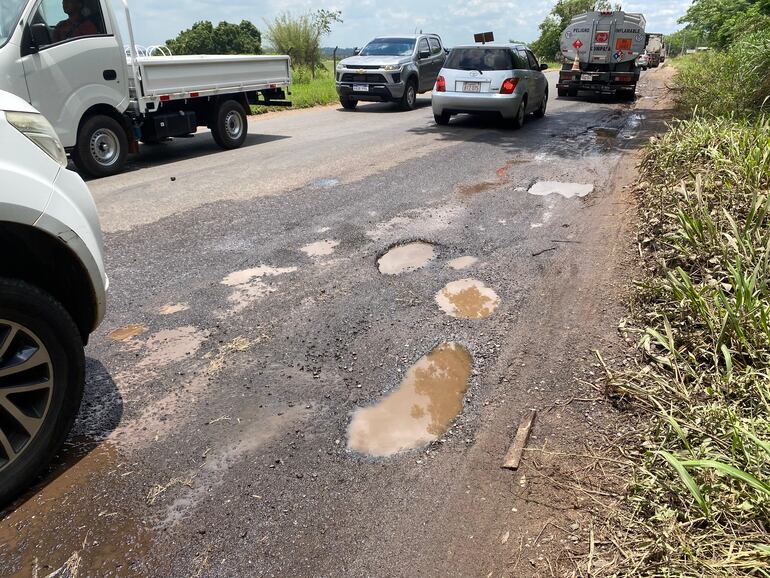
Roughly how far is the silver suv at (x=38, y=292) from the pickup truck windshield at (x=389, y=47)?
1519cm

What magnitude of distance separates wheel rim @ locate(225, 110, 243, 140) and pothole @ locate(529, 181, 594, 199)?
5975 mm

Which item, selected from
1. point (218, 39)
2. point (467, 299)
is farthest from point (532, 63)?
point (218, 39)

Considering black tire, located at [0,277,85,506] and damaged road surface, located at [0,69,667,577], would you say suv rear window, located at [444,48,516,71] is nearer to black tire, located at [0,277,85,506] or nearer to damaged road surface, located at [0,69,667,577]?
damaged road surface, located at [0,69,667,577]

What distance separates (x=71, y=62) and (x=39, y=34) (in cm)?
57

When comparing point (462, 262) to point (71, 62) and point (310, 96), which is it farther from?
point (310, 96)

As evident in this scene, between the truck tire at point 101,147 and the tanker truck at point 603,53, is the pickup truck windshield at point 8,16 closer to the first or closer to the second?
the truck tire at point 101,147

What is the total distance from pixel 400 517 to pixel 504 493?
49cm

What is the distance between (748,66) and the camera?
9.75 metres

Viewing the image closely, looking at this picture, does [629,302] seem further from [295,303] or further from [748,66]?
[748,66]

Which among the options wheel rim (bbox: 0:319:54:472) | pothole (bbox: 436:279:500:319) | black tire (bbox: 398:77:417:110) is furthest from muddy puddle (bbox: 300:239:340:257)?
black tire (bbox: 398:77:417:110)

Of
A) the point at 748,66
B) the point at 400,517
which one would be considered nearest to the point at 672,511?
the point at 400,517

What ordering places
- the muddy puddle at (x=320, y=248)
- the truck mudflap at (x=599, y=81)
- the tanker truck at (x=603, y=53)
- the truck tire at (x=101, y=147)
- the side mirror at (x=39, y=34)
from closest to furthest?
1. the muddy puddle at (x=320, y=248)
2. the side mirror at (x=39, y=34)
3. the truck tire at (x=101, y=147)
4. the truck mudflap at (x=599, y=81)
5. the tanker truck at (x=603, y=53)

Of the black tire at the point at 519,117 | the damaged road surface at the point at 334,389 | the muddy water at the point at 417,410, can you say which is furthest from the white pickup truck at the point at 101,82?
the muddy water at the point at 417,410

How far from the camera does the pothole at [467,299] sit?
4.23 m
